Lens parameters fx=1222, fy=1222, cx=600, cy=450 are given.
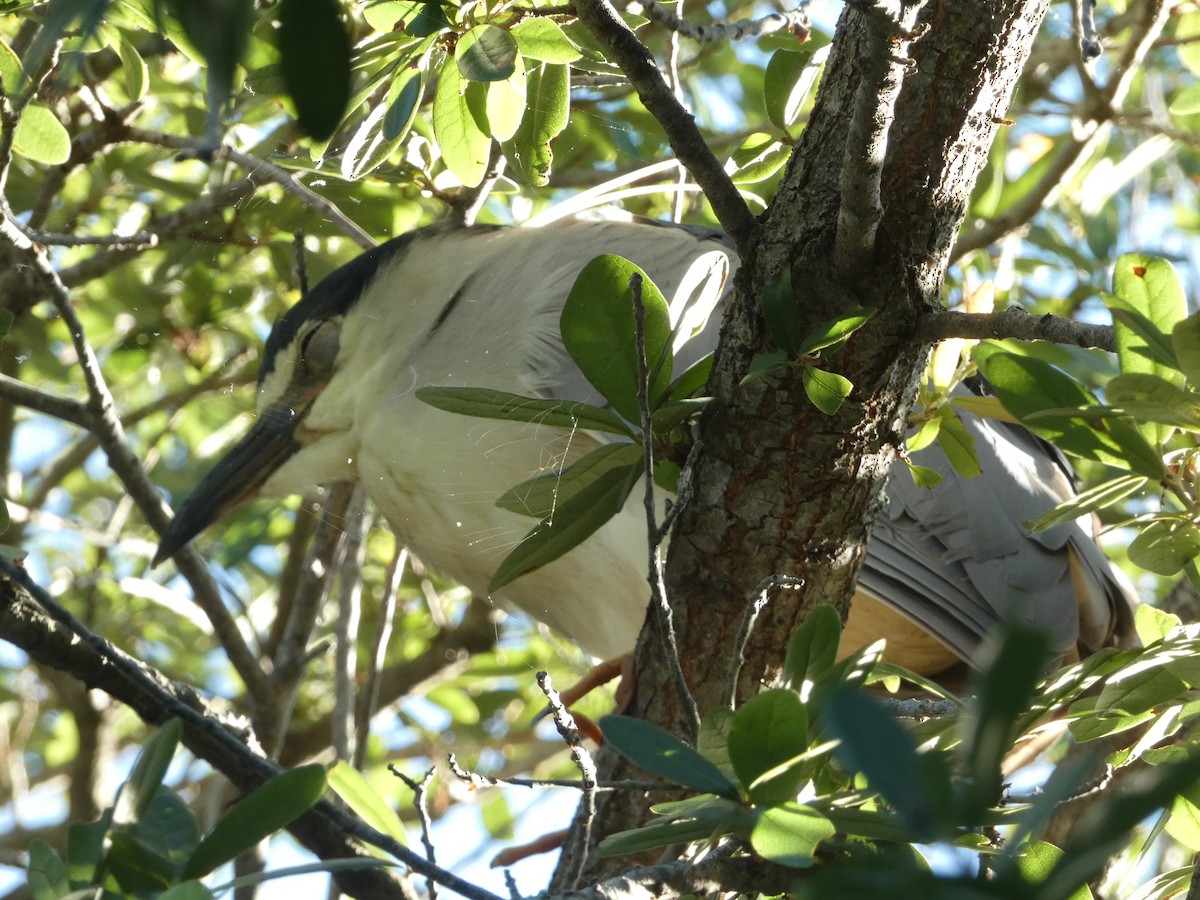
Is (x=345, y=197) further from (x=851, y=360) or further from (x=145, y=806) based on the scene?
(x=145, y=806)

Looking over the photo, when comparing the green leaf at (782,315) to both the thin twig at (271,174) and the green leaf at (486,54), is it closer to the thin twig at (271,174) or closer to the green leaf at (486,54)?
the green leaf at (486,54)

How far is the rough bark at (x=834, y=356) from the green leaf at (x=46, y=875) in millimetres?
679

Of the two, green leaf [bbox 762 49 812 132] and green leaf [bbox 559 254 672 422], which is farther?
green leaf [bbox 762 49 812 132]

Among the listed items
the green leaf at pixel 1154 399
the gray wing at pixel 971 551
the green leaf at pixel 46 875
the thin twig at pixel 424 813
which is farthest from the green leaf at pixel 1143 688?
the gray wing at pixel 971 551

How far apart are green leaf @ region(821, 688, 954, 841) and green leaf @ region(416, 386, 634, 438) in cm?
60

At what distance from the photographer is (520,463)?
2.09 meters

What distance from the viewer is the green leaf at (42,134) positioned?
1487mm

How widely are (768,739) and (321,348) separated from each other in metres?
1.75

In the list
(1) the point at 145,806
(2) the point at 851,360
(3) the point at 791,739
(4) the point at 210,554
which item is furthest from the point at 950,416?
(4) the point at 210,554

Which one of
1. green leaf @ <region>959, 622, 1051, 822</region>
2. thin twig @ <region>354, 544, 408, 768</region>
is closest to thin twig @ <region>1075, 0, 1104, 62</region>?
green leaf @ <region>959, 622, 1051, 822</region>

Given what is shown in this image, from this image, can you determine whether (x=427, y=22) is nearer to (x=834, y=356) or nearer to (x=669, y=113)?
(x=669, y=113)

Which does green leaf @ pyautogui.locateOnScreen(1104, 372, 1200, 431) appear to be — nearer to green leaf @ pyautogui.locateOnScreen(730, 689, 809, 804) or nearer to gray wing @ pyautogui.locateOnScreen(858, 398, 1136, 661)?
green leaf @ pyautogui.locateOnScreen(730, 689, 809, 804)

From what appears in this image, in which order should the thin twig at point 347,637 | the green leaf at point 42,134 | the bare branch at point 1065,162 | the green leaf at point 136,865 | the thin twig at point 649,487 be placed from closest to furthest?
the green leaf at point 136,865 < the thin twig at point 649,487 < the green leaf at point 42,134 < the thin twig at point 347,637 < the bare branch at point 1065,162

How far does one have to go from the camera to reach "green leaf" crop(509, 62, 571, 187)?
51.4 inches
